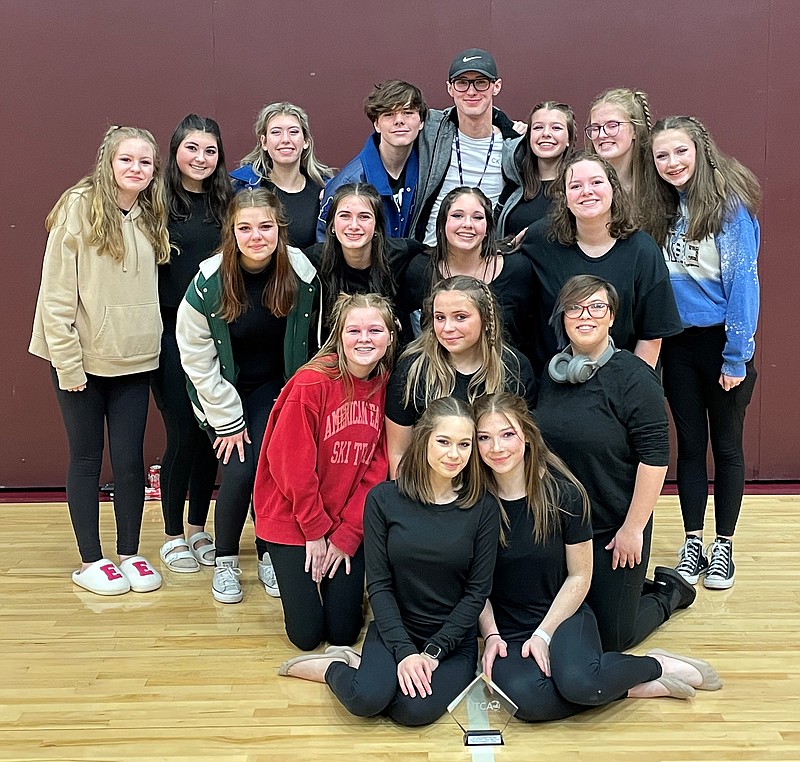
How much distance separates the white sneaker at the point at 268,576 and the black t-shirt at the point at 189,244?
3.05 ft

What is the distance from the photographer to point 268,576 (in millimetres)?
3170

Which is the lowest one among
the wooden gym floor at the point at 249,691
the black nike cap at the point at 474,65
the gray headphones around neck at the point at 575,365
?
the wooden gym floor at the point at 249,691

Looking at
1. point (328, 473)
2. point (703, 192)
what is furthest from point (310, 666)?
point (703, 192)

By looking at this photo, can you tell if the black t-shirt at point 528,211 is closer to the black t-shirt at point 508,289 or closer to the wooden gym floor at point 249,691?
the black t-shirt at point 508,289

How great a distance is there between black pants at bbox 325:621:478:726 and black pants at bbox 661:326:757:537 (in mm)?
1146

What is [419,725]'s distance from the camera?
2.35 metres

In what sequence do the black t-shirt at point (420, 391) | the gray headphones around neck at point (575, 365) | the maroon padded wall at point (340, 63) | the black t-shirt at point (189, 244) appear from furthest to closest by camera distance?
1. the maroon padded wall at point (340, 63)
2. the black t-shirt at point (189, 244)
3. the black t-shirt at point (420, 391)
4. the gray headphones around neck at point (575, 365)

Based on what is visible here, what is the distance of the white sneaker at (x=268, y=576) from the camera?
3.13 metres

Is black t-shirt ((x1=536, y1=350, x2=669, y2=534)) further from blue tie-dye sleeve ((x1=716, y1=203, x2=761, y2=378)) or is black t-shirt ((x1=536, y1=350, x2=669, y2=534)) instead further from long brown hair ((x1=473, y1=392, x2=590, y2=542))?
blue tie-dye sleeve ((x1=716, y1=203, x2=761, y2=378))

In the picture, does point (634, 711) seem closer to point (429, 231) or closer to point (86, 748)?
point (86, 748)

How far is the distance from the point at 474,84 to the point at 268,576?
1.73m

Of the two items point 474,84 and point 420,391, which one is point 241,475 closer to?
point 420,391

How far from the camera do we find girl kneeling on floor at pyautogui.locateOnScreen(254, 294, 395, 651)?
108 inches

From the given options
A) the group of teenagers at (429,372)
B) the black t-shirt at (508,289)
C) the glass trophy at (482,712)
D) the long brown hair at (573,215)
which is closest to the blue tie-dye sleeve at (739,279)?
the group of teenagers at (429,372)
